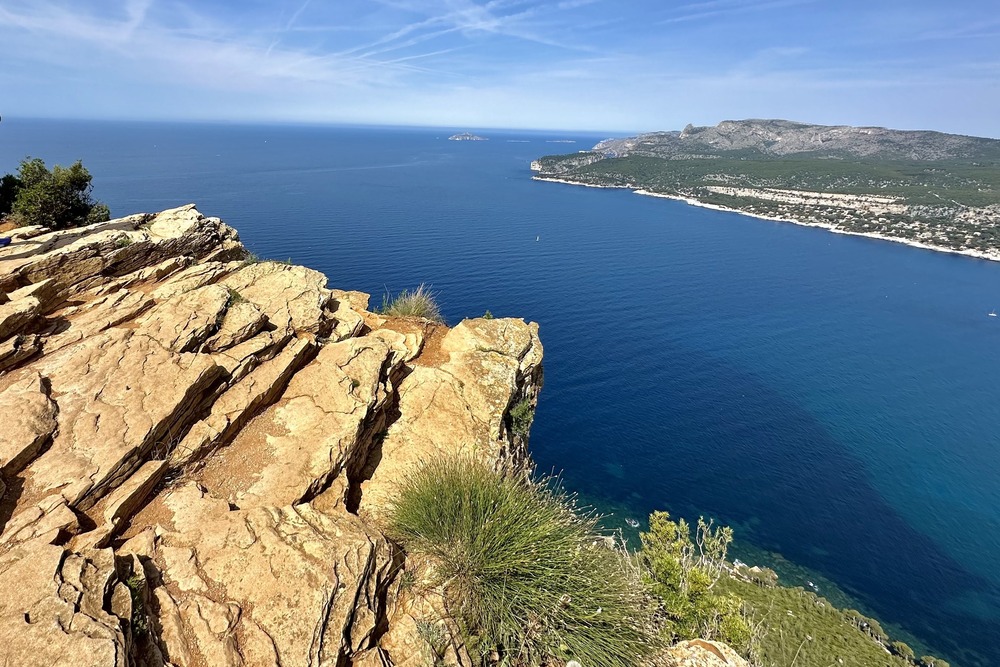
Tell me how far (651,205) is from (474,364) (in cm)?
16584

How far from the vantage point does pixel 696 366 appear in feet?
187

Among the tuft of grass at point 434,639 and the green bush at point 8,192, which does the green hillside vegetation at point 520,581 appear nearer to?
the tuft of grass at point 434,639

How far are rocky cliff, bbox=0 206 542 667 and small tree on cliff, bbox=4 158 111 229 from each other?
14.9 feet

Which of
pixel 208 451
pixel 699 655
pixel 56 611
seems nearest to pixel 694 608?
pixel 699 655

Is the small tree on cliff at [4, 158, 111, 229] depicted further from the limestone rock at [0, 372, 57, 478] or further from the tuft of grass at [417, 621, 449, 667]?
the tuft of grass at [417, 621, 449, 667]

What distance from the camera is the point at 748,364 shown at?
58.6 meters

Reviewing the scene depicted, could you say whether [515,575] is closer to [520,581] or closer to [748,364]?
[520,581]

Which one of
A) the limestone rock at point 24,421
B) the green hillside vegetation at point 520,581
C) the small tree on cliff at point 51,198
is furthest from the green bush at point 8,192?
the green hillside vegetation at point 520,581

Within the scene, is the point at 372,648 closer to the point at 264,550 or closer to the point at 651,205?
the point at 264,550

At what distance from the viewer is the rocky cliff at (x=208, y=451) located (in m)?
7.12

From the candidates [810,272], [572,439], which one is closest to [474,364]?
[572,439]

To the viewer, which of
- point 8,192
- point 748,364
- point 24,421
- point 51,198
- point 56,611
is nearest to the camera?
point 56,611

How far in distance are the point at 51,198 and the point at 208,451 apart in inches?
809

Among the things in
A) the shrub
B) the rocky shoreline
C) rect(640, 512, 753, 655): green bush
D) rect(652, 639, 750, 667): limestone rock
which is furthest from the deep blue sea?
rect(652, 639, 750, 667): limestone rock
